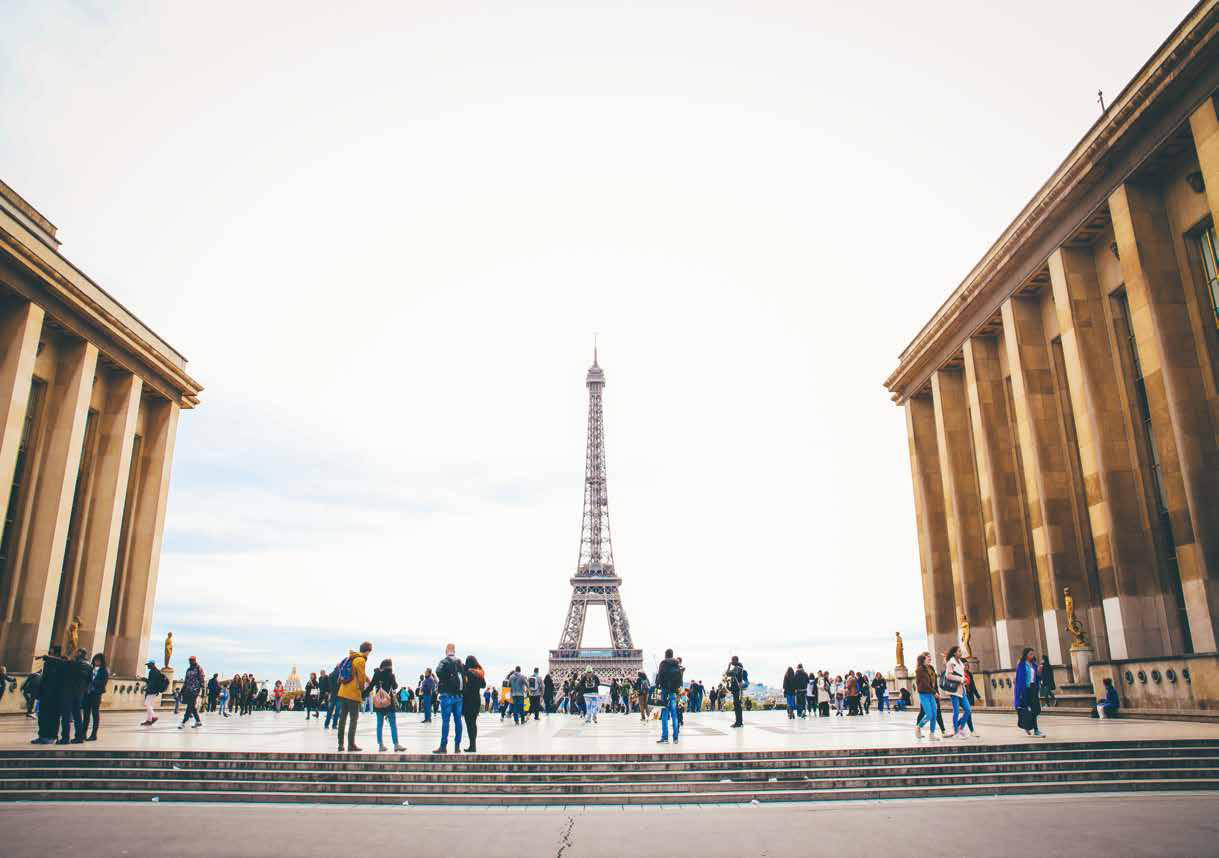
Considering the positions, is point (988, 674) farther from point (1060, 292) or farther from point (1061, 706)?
point (1060, 292)

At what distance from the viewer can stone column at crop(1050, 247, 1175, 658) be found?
974 inches

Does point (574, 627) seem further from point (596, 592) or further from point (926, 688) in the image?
point (926, 688)

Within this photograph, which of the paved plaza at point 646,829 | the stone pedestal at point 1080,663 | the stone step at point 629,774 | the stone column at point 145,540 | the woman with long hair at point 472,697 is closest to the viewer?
the paved plaza at point 646,829

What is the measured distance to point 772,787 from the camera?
11930mm

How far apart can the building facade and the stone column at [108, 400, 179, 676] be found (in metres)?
38.6

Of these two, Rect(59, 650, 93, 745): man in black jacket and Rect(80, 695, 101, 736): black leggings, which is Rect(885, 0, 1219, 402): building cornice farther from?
Rect(80, 695, 101, 736): black leggings

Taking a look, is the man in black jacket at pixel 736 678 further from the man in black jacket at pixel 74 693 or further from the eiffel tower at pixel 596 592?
the eiffel tower at pixel 596 592

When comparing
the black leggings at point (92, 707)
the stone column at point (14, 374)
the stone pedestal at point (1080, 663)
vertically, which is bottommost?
the black leggings at point (92, 707)

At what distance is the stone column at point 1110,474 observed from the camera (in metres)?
24.7

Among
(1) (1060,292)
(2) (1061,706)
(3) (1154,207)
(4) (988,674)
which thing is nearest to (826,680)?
(4) (988,674)

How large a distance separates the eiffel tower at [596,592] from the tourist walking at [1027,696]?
2372 inches

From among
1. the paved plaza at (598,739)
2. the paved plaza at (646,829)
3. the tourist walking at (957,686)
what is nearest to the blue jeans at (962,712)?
the tourist walking at (957,686)

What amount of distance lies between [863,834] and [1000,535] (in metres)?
28.1

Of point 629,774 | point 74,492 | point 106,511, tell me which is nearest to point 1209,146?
point 629,774
